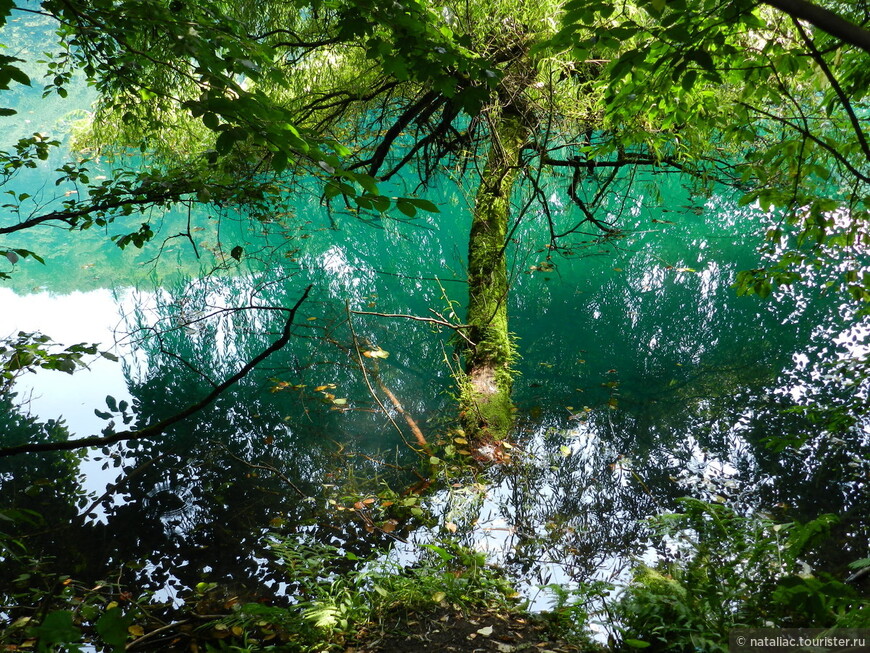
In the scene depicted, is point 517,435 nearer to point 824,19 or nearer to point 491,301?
point 491,301

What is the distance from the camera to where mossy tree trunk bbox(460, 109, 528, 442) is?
430 cm

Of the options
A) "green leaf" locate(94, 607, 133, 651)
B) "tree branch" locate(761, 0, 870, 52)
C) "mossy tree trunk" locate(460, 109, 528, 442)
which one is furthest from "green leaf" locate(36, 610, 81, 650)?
"mossy tree trunk" locate(460, 109, 528, 442)

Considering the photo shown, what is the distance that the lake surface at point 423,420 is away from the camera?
3.27 metres

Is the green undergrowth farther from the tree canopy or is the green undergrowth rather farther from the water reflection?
the tree canopy

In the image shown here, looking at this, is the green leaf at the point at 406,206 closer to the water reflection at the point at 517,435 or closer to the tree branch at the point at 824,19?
the tree branch at the point at 824,19

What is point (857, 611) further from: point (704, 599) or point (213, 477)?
point (213, 477)

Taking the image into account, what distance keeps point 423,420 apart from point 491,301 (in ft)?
3.91

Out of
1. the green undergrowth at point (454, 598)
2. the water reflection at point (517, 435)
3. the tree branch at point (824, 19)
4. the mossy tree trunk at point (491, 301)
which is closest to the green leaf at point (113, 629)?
the green undergrowth at point (454, 598)

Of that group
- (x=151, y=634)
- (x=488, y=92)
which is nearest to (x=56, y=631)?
(x=151, y=634)

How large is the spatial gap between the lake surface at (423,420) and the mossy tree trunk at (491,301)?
22 centimetres

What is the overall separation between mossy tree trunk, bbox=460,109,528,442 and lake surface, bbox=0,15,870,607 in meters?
0.22

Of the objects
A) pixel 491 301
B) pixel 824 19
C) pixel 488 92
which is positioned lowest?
pixel 824 19

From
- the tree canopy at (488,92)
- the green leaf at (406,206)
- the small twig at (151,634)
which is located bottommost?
the small twig at (151,634)

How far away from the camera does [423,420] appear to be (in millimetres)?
4664
